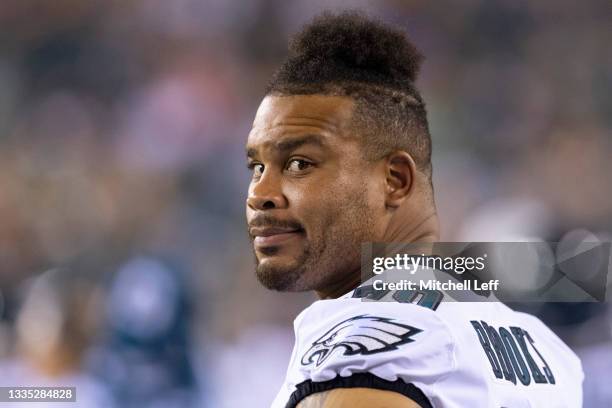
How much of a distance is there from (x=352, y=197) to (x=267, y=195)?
0.18 metres

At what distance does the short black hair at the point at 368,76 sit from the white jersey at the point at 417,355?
41 centimetres

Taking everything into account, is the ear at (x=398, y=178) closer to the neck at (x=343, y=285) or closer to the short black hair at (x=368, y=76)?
A: the short black hair at (x=368, y=76)

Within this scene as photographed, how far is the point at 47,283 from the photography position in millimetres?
4387

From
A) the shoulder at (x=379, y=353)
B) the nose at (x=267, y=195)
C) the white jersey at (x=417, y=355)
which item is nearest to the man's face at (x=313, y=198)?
the nose at (x=267, y=195)

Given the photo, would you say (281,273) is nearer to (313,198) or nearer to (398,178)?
(313,198)

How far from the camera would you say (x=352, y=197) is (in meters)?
1.78

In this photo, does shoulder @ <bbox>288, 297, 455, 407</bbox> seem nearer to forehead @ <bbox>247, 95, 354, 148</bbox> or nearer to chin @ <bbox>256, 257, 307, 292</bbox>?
chin @ <bbox>256, 257, 307, 292</bbox>

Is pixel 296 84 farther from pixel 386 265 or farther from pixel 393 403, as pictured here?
pixel 393 403

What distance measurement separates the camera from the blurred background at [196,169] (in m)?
4.05

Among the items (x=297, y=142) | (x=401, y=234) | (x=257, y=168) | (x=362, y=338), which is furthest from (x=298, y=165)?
(x=362, y=338)

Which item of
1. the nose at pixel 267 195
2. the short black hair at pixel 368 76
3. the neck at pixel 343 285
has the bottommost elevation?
the neck at pixel 343 285

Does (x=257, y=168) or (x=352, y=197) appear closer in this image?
(x=352, y=197)

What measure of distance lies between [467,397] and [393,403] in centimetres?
18

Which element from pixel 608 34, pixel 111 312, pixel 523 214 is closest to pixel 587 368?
pixel 523 214
